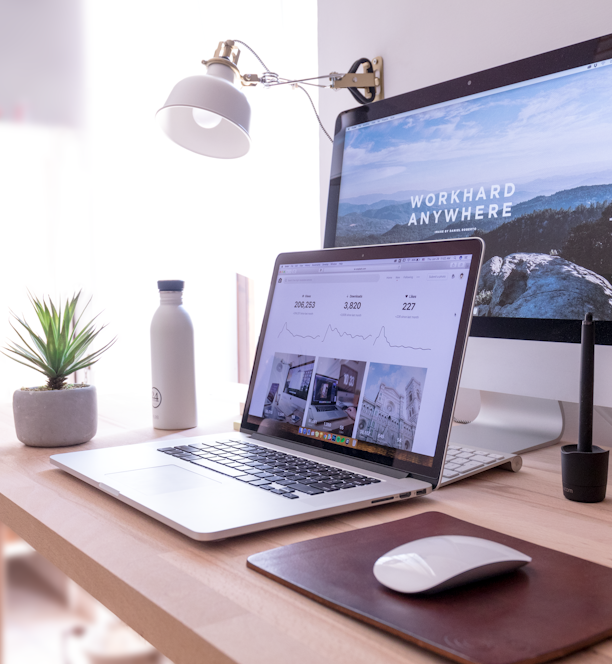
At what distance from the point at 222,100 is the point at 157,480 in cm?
67

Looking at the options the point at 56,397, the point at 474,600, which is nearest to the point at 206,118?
the point at 56,397

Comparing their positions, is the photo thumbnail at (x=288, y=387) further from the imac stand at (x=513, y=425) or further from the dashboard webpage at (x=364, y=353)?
the imac stand at (x=513, y=425)

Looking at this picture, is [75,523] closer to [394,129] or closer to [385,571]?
[385,571]

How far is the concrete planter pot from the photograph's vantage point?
89 cm

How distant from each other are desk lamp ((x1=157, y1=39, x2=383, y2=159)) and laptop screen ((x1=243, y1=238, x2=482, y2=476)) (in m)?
0.33

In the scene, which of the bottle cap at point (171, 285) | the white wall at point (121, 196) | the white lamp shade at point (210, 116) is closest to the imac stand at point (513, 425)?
the bottle cap at point (171, 285)

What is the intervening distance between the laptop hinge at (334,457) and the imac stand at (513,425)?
0.20 meters

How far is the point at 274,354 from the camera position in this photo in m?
0.87

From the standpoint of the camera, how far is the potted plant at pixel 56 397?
0.89 meters

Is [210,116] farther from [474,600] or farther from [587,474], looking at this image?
[474,600]

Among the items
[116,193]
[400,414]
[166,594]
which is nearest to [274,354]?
[400,414]

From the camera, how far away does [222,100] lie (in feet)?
3.43

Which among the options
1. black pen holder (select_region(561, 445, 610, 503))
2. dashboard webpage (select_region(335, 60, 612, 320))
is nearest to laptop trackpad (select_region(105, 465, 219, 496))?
black pen holder (select_region(561, 445, 610, 503))

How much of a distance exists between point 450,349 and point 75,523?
0.40 metres
